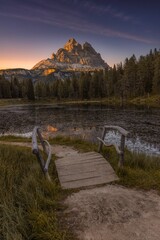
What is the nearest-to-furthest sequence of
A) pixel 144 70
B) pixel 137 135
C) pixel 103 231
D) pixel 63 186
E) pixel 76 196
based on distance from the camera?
pixel 103 231 < pixel 76 196 < pixel 63 186 < pixel 137 135 < pixel 144 70

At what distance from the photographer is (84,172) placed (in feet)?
23.7

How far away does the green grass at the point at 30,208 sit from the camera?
3.75 metres

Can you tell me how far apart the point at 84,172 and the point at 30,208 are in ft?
10.1

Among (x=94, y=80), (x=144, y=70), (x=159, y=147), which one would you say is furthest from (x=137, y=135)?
(x=94, y=80)

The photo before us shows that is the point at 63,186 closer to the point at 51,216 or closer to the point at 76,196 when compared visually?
the point at 76,196

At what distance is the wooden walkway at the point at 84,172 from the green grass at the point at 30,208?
79 centimetres

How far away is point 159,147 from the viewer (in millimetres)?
14938

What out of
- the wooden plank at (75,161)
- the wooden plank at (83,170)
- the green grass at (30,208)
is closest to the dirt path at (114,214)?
the green grass at (30,208)

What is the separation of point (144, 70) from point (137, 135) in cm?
6574

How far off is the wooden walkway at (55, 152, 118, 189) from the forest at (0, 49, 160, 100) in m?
68.6

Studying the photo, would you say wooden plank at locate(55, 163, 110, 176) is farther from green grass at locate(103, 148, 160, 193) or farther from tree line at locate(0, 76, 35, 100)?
tree line at locate(0, 76, 35, 100)

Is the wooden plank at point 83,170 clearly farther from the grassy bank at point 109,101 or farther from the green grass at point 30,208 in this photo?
the grassy bank at point 109,101

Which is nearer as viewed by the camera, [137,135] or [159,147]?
[159,147]

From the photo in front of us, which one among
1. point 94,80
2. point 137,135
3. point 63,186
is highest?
point 94,80
